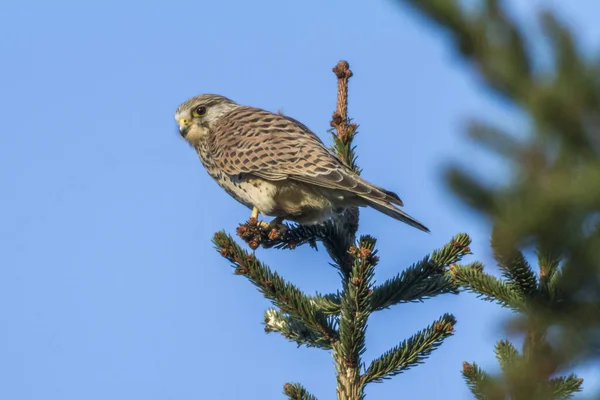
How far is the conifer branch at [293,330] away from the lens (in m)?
3.76

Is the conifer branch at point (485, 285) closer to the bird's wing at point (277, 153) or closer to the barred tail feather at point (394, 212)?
the barred tail feather at point (394, 212)

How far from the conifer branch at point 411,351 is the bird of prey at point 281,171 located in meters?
1.17

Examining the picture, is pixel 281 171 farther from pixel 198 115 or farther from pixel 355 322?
pixel 355 322

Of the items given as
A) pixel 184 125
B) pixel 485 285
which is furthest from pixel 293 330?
pixel 184 125

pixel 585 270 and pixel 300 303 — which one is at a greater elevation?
pixel 300 303

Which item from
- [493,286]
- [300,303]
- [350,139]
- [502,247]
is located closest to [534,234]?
[502,247]

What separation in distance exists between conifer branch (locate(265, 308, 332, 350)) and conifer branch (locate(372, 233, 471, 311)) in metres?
0.31

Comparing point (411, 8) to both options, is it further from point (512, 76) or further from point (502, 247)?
point (502, 247)

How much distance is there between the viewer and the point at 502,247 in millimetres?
1179

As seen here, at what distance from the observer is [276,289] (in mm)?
3729

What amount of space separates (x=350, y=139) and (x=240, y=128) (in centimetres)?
170

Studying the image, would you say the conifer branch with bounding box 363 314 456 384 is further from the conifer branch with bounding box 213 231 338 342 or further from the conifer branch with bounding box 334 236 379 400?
the conifer branch with bounding box 213 231 338 342

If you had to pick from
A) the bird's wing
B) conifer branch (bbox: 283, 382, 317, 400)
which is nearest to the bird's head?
the bird's wing

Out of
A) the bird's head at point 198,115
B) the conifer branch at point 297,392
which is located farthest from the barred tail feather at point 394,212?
the bird's head at point 198,115
